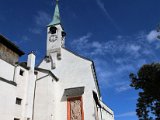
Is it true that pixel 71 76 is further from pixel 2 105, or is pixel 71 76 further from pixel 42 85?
pixel 2 105

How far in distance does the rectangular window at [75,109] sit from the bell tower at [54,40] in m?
6.12

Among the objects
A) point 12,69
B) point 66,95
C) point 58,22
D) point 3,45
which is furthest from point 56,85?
point 58,22

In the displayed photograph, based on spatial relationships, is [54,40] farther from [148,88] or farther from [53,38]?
[148,88]

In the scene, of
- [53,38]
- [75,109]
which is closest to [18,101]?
[75,109]

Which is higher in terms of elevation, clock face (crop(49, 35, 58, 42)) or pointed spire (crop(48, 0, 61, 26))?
pointed spire (crop(48, 0, 61, 26))

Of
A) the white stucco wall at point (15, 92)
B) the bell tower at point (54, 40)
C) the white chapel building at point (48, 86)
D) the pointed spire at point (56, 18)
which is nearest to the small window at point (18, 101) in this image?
the white chapel building at point (48, 86)

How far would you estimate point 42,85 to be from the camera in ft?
92.1

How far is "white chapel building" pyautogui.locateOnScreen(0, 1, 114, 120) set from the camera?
78.5 ft

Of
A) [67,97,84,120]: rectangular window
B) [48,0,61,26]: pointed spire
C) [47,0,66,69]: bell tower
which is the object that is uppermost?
[48,0,61,26]: pointed spire

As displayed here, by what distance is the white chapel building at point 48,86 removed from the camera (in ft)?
78.5

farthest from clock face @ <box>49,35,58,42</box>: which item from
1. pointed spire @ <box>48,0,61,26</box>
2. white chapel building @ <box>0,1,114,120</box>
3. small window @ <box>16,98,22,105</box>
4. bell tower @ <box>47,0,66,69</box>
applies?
small window @ <box>16,98,22,105</box>

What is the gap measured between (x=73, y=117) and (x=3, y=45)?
12.1 meters

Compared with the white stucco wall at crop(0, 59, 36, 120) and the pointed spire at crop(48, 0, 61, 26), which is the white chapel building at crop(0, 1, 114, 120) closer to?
the white stucco wall at crop(0, 59, 36, 120)

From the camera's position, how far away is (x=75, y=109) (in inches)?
1086
